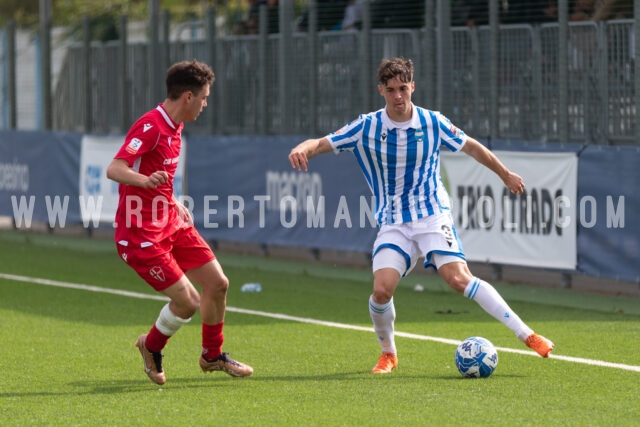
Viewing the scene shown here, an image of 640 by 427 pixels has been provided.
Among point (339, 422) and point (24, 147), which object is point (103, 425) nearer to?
point (339, 422)

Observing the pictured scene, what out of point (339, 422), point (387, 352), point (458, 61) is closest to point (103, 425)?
point (339, 422)

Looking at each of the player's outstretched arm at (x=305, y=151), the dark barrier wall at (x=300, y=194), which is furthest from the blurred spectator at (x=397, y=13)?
the player's outstretched arm at (x=305, y=151)

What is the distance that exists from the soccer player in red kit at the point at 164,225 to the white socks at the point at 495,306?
5.30ft

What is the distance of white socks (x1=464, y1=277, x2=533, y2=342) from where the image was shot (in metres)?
8.27

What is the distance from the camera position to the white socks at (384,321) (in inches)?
337

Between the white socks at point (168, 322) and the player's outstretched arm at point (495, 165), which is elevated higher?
the player's outstretched arm at point (495, 165)

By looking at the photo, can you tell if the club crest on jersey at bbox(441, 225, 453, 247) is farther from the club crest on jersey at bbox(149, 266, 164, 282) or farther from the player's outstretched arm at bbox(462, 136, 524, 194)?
the club crest on jersey at bbox(149, 266, 164, 282)

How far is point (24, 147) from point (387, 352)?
1390 cm

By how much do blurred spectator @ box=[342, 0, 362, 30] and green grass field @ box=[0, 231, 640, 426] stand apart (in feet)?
13.0

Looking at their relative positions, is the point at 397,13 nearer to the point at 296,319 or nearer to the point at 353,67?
the point at 353,67

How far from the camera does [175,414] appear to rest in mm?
7137

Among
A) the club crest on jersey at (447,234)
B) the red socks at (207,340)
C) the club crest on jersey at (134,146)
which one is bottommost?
the red socks at (207,340)

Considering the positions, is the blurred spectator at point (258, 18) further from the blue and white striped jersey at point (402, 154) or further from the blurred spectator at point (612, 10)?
the blue and white striped jersey at point (402, 154)

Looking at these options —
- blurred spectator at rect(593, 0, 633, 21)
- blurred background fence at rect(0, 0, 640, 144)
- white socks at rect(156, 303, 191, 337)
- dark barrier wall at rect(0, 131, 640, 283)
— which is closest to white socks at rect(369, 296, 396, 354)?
white socks at rect(156, 303, 191, 337)
